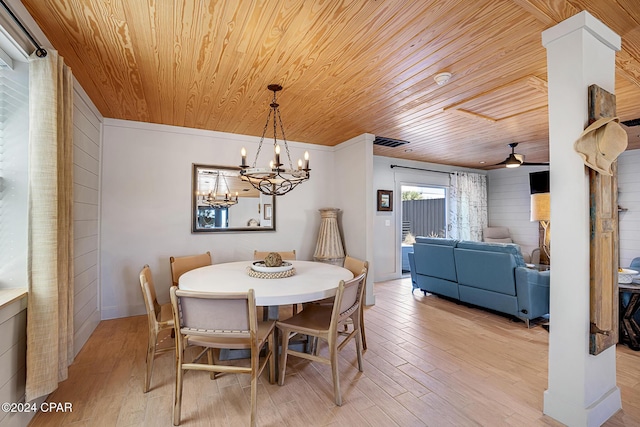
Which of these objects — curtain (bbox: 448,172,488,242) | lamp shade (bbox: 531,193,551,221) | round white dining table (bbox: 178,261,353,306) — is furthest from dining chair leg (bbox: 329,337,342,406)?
curtain (bbox: 448,172,488,242)

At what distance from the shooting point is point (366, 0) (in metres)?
1.51

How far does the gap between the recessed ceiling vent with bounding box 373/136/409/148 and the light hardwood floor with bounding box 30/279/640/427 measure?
2713 mm

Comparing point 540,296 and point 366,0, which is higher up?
point 366,0

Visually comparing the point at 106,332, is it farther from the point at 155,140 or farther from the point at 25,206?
the point at 155,140

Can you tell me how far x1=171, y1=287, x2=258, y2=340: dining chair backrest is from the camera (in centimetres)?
158

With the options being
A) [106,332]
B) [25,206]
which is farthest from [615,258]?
[106,332]

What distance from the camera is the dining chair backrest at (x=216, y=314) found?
62.2 inches

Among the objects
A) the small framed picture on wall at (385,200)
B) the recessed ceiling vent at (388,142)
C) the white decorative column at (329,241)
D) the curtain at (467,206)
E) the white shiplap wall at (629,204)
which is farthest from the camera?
the curtain at (467,206)

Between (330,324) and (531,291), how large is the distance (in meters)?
2.58

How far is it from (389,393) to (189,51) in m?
2.78

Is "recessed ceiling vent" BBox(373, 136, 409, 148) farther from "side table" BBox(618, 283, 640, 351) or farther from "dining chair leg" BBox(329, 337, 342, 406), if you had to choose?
"dining chair leg" BBox(329, 337, 342, 406)

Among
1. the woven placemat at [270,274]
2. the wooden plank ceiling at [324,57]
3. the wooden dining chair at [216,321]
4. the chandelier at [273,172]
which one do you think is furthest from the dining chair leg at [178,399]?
the wooden plank ceiling at [324,57]

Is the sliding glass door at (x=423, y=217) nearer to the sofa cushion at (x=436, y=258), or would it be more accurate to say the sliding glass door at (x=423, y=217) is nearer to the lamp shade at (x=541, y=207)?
the sofa cushion at (x=436, y=258)

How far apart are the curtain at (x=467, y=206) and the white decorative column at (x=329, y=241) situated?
348cm
